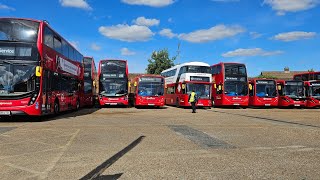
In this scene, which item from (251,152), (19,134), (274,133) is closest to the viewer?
(251,152)

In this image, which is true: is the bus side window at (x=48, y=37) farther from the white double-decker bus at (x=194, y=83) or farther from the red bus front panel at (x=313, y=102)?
the red bus front panel at (x=313, y=102)

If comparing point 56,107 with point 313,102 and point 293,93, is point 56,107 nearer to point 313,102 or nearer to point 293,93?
point 293,93

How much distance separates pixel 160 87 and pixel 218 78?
5451 millimetres

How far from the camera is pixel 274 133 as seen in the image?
1109 centimetres

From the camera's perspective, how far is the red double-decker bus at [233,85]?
27656mm

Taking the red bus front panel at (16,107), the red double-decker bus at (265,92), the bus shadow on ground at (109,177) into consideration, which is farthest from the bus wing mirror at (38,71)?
the red double-decker bus at (265,92)

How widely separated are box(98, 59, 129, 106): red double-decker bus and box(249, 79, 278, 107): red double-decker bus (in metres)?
11.3

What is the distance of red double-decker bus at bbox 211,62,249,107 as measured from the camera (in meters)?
27.7

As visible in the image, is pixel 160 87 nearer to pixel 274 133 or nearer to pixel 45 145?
pixel 274 133

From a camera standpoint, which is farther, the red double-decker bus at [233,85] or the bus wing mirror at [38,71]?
the red double-decker bus at [233,85]

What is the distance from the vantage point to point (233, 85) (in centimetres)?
2775

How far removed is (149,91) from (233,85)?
6981 mm

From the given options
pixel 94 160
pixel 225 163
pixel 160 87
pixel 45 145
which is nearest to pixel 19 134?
pixel 45 145

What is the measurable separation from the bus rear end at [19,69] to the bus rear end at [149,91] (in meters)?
12.9
